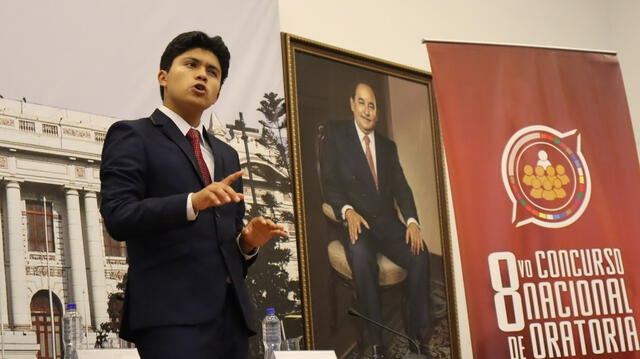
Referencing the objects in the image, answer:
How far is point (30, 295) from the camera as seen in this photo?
3.29m

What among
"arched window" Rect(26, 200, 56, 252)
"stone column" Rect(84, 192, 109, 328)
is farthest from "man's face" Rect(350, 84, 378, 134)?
"arched window" Rect(26, 200, 56, 252)

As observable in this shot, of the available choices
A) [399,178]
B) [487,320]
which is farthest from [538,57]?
[487,320]

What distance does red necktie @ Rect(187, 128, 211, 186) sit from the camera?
212 centimetres

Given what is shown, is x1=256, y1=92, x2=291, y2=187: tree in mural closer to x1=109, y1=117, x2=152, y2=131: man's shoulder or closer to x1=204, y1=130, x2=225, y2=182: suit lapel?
x1=204, y1=130, x2=225, y2=182: suit lapel

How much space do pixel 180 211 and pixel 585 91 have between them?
3148 millimetres

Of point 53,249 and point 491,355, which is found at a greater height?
point 53,249

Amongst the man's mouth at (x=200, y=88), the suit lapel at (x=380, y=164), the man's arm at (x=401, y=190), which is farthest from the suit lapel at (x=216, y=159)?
the man's arm at (x=401, y=190)

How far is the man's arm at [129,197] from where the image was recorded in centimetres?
189

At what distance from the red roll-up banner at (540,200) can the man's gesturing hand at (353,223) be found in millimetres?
715

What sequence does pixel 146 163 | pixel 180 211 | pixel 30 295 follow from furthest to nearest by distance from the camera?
1. pixel 30 295
2. pixel 146 163
3. pixel 180 211

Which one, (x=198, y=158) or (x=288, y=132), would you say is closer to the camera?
(x=198, y=158)

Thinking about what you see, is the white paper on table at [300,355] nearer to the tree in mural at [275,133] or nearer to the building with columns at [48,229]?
the building with columns at [48,229]

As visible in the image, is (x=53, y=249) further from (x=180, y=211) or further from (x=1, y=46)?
(x=180, y=211)

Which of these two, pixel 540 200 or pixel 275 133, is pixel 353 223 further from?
pixel 540 200
